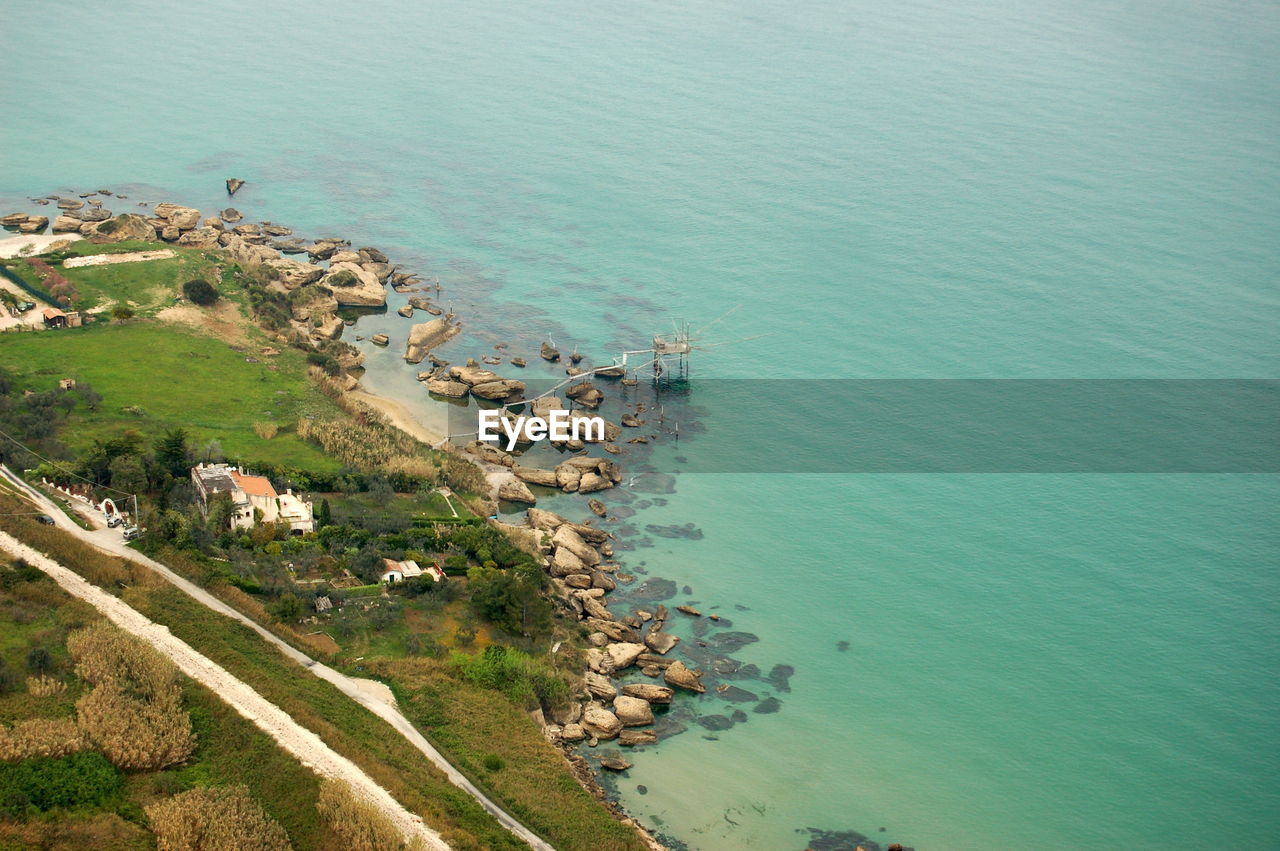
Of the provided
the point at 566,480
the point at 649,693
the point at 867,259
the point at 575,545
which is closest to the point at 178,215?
the point at 566,480

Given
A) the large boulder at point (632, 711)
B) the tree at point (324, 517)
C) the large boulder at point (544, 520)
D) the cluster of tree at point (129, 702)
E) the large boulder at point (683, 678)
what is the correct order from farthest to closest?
the large boulder at point (544, 520) < the tree at point (324, 517) < the large boulder at point (683, 678) < the large boulder at point (632, 711) < the cluster of tree at point (129, 702)

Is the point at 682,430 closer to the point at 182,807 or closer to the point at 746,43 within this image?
the point at 182,807

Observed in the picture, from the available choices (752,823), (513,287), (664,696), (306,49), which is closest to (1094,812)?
(752,823)

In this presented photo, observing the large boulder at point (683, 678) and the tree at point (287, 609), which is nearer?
the tree at point (287, 609)

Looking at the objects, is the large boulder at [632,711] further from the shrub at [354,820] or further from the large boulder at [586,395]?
the large boulder at [586,395]

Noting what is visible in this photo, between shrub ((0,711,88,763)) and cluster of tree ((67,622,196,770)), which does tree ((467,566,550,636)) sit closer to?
cluster of tree ((67,622,196,770))

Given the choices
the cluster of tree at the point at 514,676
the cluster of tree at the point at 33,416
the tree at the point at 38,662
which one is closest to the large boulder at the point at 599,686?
the cluster of tree at the point at 514,676

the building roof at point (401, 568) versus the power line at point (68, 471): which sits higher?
the power line at point (68, 471)
